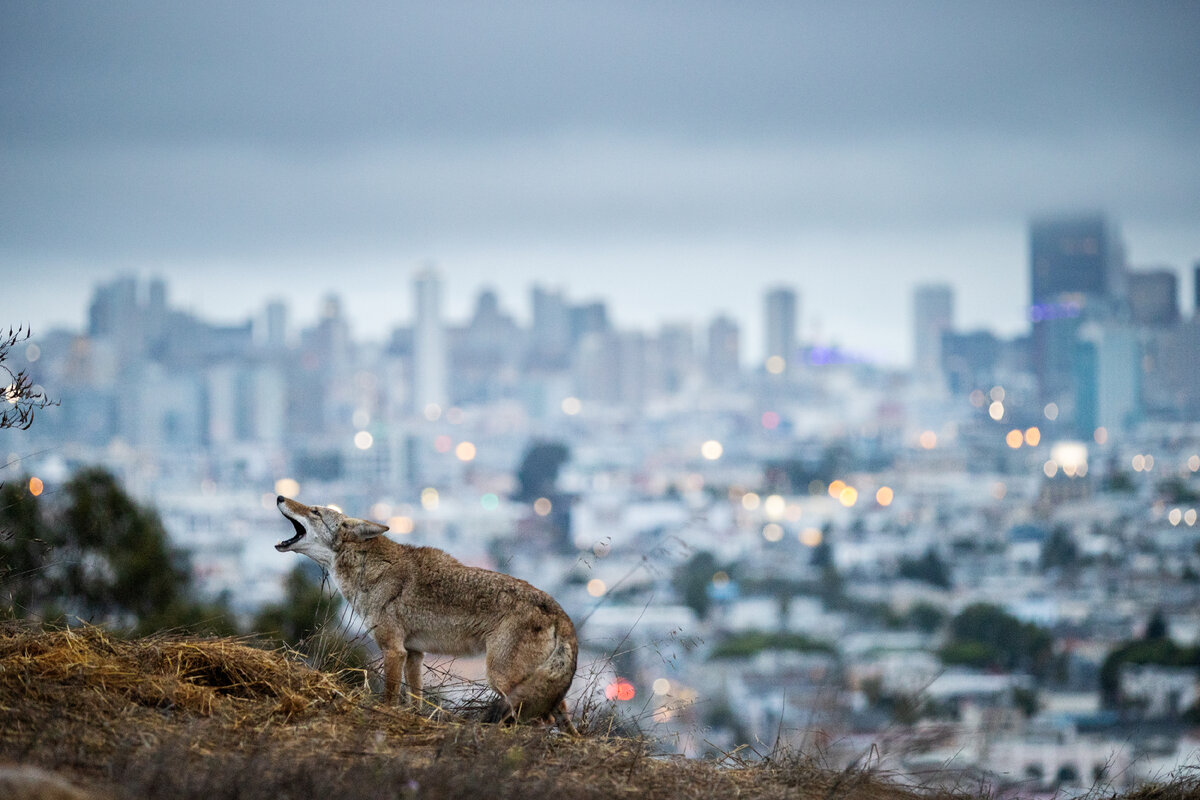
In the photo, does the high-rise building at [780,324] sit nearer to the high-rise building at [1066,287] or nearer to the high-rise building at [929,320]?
the high-rise building at [929,320]

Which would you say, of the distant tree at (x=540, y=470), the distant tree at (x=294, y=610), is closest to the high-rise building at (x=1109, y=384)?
the distant tree at (x=540, y=470)

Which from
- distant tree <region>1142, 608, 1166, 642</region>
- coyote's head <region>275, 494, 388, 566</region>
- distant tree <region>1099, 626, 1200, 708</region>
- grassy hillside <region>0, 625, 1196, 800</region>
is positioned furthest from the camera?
distant tree <region>1142, 608, 1166, 642</region>

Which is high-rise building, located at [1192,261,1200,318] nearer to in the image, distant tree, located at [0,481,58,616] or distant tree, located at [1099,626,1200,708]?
distant tree, located at [1099,626,1200,708]

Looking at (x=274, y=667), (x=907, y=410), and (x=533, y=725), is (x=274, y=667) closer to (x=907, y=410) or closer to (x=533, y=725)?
(x=533, y=725)

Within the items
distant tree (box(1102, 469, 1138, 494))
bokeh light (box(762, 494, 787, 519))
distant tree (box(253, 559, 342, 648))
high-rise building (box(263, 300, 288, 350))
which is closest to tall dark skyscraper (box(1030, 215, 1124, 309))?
distant tree (box(1102, 469, 1138, 494))

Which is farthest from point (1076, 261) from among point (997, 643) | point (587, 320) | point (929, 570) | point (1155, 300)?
point (997, 643)
